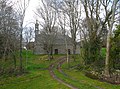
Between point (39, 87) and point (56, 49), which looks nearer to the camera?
point (39, 87)

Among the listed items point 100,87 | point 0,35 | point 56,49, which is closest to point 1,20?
point 0,35

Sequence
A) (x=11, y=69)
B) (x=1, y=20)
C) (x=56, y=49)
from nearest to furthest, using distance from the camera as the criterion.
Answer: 1. (x=1, y=20)
2. (x=11, y=69)
3. (x=56, y=49)

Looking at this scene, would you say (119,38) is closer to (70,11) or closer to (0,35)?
(70,11)

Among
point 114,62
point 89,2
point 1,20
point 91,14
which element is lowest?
point 114,62

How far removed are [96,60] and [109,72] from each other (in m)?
7.16

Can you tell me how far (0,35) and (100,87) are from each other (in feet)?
60.6

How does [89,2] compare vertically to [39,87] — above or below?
above

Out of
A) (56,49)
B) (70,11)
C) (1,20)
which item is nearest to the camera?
(1,20)

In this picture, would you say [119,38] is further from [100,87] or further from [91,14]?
[100,87]

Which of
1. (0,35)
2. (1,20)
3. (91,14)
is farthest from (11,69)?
→ (91,14)

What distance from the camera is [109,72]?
87.6 feet

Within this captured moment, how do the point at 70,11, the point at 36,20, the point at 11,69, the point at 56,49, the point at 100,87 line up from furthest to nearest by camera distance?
the point at 56,49
the point at 36,20
the point at 70,11
the point at 11,69
the point at 100,87

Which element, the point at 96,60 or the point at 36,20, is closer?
the point at 96,60

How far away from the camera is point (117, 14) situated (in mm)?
30641
